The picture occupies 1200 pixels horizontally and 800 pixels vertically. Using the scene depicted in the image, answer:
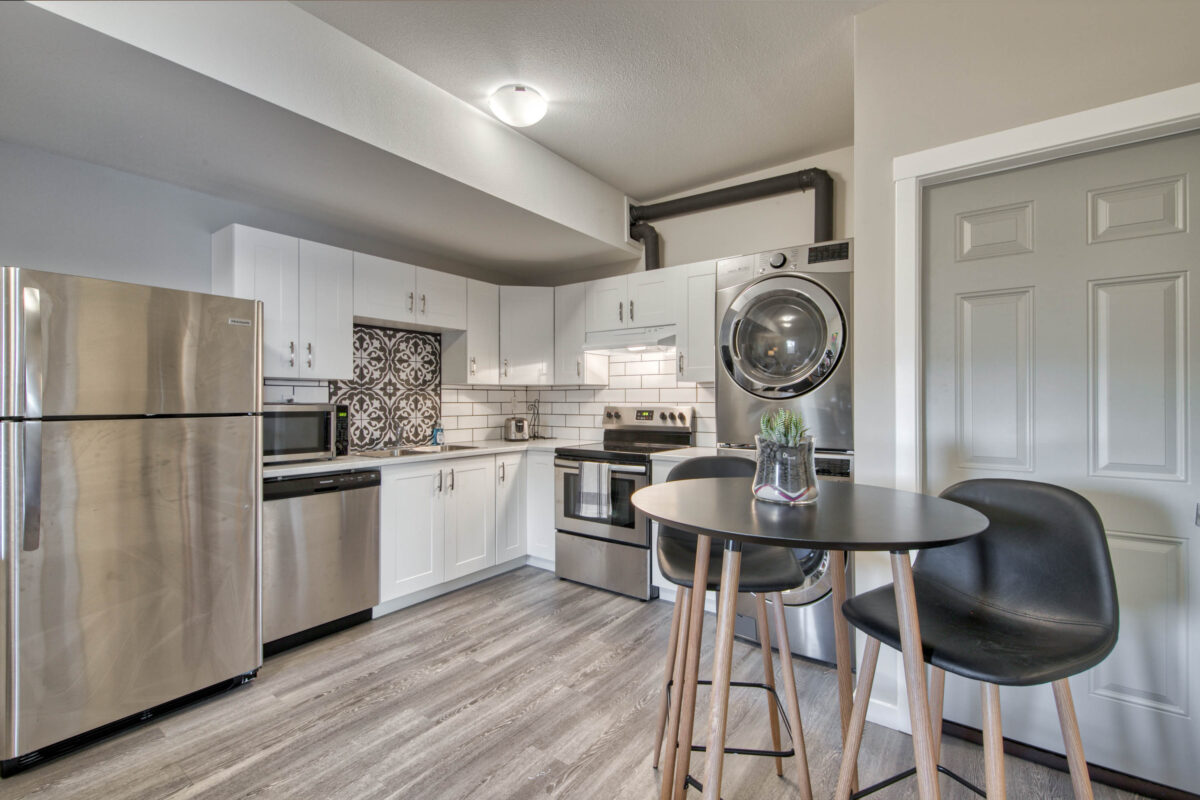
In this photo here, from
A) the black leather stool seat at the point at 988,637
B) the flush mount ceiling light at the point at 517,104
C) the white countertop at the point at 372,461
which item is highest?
the flush mount ceiling light at the point at 517,104

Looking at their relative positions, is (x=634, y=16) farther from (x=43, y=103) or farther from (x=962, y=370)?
(x=43, y=103)

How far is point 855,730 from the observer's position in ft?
4.05

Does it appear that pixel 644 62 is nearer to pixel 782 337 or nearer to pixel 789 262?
pixel 789 262

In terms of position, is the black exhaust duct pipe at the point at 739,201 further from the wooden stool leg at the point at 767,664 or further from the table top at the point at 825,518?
the wooden stool leg at the point at 767,664

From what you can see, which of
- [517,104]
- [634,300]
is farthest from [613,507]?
[517,104]

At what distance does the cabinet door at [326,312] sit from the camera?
8.97 ft

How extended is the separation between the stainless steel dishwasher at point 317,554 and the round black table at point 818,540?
186cm

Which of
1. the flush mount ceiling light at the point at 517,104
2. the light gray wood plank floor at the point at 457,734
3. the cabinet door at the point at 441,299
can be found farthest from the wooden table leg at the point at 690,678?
the cabinet door at the point at 441,299

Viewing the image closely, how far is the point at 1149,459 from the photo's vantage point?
155cm

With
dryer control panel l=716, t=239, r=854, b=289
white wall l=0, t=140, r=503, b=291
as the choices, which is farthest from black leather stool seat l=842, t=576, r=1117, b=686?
white wall l=0, t=140, r=503, b=291

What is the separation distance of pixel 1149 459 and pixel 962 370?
1.75ft

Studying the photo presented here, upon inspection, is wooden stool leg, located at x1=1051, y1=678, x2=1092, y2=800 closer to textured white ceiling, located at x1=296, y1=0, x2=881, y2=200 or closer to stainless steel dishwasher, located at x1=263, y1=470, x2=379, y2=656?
textured white ceiling, located at x1=296, y1=0, x2=881, y2=200

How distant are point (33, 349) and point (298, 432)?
3.49 ft

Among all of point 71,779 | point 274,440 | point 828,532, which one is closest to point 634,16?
point 828,532
